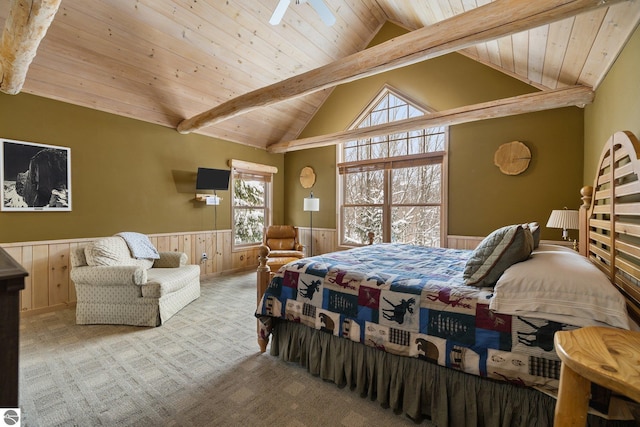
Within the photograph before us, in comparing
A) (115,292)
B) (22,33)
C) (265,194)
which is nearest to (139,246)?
(115,292)

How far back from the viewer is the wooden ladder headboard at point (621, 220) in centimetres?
139

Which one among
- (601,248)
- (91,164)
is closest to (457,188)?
(601,248)

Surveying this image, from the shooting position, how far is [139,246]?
3.53 metres

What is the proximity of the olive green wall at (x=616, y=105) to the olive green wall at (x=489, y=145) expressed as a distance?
279 mm

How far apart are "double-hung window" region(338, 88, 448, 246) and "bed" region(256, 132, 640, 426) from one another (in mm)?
2359

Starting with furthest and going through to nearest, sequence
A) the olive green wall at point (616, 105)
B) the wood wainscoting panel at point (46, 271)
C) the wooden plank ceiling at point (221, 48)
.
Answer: the wood wainscoting panel at point (46, 271) < the wooden plank ceiling at point (221, 48) < the olive green wall at point (616, 105)

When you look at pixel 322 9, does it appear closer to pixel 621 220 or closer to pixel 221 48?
pixel 221 48

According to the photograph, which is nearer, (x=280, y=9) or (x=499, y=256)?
(x=499, y=256)

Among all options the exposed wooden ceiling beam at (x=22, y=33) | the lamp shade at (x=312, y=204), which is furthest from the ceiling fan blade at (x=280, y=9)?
the lamp shade at (x=312, y=204)

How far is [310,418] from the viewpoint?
1.66m

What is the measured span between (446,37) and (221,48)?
9.76 ft

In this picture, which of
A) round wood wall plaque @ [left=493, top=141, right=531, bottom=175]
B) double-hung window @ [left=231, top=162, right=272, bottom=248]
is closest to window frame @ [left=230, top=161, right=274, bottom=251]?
double-hung window @ [left=231, top=162, right=272, bottom=248]

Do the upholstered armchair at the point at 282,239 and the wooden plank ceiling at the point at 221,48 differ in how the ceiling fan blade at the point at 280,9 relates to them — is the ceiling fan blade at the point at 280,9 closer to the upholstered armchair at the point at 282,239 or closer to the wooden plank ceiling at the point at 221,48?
the wooden plank ceiling at the point at 221,48

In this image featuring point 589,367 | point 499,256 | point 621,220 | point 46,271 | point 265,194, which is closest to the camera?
point 589,367
